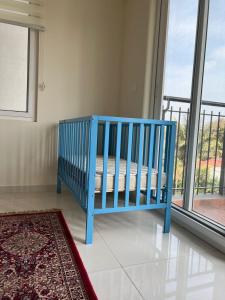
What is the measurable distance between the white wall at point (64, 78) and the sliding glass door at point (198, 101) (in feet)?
2.93

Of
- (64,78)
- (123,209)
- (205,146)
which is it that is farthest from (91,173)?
(64,78)

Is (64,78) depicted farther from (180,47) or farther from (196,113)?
(196,113)

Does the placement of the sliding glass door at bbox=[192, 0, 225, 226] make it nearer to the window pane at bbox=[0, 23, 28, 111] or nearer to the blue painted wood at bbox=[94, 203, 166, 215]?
the blue painted wood at bbox=[94, 203, 166, 215]

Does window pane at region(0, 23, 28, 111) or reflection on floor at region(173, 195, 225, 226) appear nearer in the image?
reflection on floor at region(173, 195, 225, 226)

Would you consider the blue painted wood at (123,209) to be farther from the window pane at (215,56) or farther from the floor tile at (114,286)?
the window pane at (215,56)

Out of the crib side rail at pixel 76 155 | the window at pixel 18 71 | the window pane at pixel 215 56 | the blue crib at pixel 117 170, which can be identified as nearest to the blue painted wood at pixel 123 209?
the blue crib at pixel 117 170

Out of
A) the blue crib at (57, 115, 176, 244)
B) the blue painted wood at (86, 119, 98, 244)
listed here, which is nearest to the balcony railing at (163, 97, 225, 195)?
the blue crib at (57, 115, 176, 244)

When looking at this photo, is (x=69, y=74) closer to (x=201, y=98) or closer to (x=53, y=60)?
(x=53, y=60)

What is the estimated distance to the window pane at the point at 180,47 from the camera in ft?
6.54

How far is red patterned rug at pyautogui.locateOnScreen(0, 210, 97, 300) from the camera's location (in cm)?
109

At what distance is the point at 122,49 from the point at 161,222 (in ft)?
6.67

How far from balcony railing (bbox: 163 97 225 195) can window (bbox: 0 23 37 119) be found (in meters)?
1.50

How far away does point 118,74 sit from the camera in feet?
9.71

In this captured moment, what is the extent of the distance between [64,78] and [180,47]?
4.24ft
